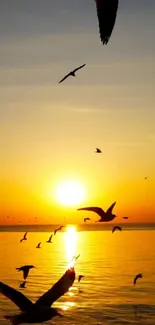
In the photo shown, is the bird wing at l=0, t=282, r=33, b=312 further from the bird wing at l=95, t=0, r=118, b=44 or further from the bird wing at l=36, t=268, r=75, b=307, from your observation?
the bird wing at l=95, t=0, r=118, b=44

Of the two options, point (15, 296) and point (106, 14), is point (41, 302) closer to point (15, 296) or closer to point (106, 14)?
point (15, 296)

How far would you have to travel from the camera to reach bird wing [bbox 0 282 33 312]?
6.48 m

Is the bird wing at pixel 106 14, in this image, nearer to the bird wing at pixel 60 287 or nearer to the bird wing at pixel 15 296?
the bird wing at pixel 15 296

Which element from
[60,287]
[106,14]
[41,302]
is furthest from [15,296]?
[106,14]

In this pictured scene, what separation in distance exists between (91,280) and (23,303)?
4173cm

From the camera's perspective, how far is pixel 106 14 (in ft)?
14.0

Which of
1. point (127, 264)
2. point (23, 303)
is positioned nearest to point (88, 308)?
point (23, 303)

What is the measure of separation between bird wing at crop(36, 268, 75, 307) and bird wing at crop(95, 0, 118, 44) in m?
3.55

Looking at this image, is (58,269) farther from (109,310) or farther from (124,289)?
(109,310)

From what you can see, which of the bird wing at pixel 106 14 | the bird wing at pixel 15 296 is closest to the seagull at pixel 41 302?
the bird wing at pixel 15 296

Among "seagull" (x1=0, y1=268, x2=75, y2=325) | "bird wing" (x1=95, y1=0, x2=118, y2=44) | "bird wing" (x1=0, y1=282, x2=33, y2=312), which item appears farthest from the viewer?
"seagull" (x1=0, y1=268, x2=75, y2=325)

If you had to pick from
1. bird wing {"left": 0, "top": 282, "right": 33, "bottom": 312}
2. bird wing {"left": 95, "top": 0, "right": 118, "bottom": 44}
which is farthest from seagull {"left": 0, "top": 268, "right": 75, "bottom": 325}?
bird wing {"left": 95, "top": 0, "right": 118, "bottom": 44}

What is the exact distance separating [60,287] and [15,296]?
25.1 inches

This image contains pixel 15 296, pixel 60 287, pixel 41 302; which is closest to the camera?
pixel 15 296
